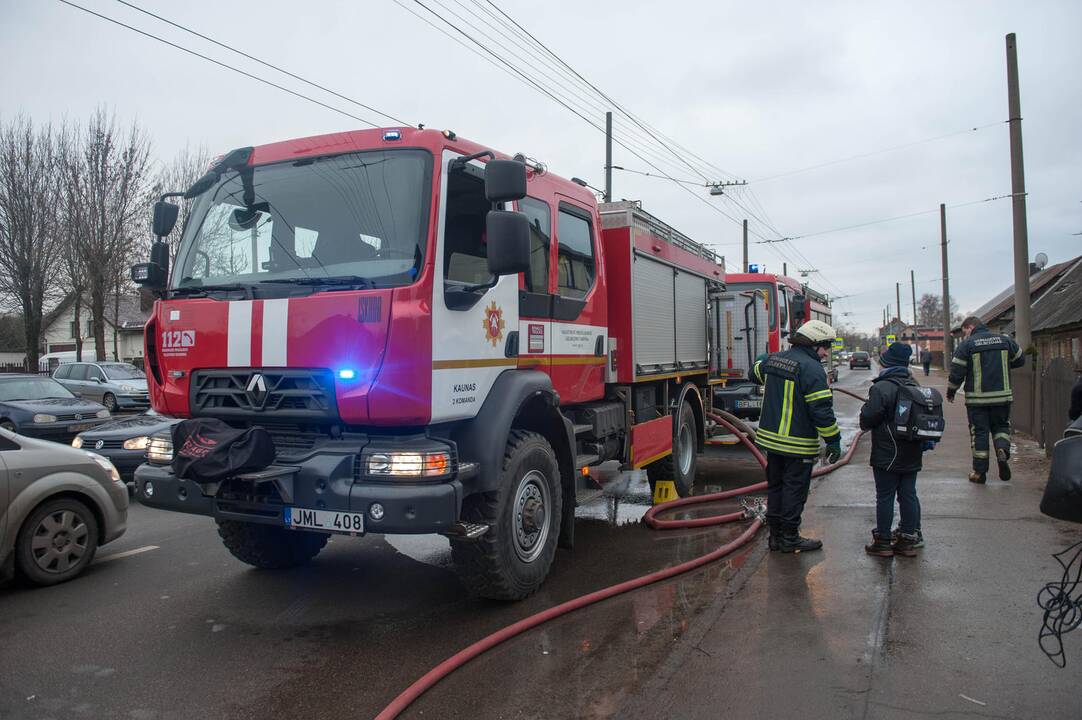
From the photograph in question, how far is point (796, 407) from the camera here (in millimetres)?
5832

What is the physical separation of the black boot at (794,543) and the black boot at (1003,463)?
3.70 m

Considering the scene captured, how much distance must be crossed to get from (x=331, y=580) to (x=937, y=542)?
471 centimetres

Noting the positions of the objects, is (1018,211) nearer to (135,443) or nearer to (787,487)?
(787,487)

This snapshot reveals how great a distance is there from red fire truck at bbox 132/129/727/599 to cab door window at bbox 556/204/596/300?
16 centimetres

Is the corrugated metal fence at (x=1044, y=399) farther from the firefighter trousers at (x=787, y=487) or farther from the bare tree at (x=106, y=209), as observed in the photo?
the bare tree at (x=106, y=209)

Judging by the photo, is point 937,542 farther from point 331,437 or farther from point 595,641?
point 331,437

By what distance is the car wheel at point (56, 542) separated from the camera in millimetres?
5211

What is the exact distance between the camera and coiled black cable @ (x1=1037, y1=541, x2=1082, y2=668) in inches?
123

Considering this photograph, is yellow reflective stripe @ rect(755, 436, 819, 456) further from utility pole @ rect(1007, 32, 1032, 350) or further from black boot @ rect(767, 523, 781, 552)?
utility pole @ rect(1007, 32, 1032, 350)

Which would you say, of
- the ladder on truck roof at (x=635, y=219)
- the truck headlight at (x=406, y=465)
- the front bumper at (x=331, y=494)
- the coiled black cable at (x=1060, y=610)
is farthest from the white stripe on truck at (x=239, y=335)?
the coiled black cable at (x=1060, y=610)

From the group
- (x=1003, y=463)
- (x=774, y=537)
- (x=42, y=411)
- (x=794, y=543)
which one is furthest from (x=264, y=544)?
(x=42, y=411)

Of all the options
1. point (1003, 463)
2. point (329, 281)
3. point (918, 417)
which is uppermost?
point (329, 281)

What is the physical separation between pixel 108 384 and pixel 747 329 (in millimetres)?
17982

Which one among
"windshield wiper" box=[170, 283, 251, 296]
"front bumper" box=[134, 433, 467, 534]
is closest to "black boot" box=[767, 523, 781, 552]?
"front bumper" box=[134, 433, 467, 534]
